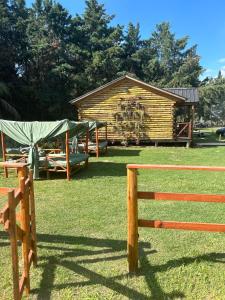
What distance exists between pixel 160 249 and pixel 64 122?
5975 millimetres

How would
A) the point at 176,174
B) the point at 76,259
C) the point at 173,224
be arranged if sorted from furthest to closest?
the point at 176,174 < the point at 76,259 < the point at 173,224

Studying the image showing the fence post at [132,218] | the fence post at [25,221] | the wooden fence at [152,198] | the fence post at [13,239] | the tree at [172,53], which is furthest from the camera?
the tree at [172,53]

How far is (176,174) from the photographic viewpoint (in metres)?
11.0

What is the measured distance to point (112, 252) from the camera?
479 centimetres

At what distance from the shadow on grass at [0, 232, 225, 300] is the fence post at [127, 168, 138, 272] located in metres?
0.15

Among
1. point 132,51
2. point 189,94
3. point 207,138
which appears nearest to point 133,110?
point 189,94

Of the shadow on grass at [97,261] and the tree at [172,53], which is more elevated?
the tree at [172,53]

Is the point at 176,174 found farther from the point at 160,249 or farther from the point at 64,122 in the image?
the point at 160,249

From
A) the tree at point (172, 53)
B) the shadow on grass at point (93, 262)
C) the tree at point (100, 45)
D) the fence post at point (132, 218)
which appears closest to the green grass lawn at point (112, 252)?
the shadow on grass at point (93, 262)

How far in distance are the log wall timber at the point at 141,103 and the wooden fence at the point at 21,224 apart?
1741cm

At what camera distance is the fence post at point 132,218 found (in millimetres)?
4016

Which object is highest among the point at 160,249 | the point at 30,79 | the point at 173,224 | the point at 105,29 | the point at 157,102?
the point at 105,29

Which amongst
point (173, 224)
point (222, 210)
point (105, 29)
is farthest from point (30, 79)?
point (173, 224)

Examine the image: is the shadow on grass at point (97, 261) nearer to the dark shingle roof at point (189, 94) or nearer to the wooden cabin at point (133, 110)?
the wooden cabin at point (133, 110)
